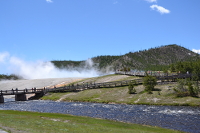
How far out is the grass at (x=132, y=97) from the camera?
154 feet

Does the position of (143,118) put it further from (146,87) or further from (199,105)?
(146,87)

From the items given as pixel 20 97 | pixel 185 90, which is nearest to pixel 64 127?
pixel 185 90

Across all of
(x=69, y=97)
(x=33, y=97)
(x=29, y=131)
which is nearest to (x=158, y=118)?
(x=29, y=131)

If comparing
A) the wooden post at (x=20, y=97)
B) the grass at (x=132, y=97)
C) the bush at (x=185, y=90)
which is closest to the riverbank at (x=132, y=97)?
the grass at (x=132, y=97)

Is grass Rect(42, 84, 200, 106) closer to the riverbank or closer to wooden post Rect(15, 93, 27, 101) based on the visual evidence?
the riverbank

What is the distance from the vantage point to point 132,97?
182 ft

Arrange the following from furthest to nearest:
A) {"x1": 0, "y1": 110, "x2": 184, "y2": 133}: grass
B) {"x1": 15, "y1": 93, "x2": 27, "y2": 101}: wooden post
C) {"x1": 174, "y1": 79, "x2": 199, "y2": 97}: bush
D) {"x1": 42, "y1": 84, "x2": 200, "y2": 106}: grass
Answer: {"x1": 15, "y1": 93, "x2": 27, "y2": 101}: wooden post < {"x1": 174, "y1": 79, "x2": 199, "y2": 97}: bush < {"x1": 42, "y1": 84, "x2": 200, "y2": 106}: grass < {"x1": 0, "y1": 110, "x2": 184, "y2": 133}: grass

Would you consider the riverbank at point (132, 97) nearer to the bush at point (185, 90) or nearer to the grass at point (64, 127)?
the bush at point (185, 90)

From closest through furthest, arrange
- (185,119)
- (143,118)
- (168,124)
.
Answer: (168,124) < (185,119) < (143,118)

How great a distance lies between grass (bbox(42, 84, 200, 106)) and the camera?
47.1 meters

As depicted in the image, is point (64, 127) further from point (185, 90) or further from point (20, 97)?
point (20, 97)

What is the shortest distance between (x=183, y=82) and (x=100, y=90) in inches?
1033

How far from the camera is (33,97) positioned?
7700 cm

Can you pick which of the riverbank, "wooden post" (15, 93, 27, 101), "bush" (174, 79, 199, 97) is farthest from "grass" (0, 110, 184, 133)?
"wooden post" (15, 93, 27, 101)
